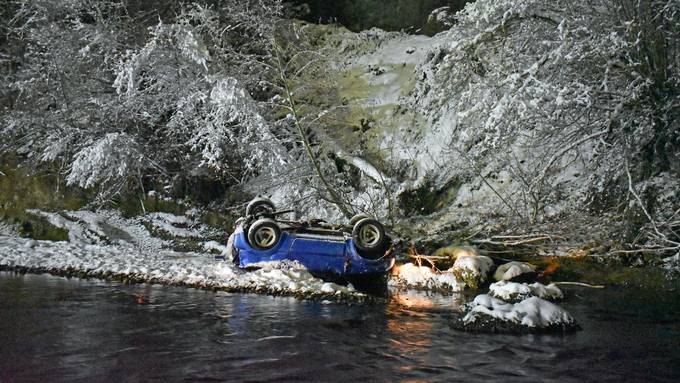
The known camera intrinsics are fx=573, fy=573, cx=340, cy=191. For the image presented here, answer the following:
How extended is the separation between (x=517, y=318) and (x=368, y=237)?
13.3ft

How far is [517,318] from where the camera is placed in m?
7.93

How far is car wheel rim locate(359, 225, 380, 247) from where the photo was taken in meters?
Answer: 11.4

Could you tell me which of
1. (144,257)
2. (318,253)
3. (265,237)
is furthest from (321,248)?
(144,257)

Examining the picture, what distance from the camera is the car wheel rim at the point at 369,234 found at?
37.3ft

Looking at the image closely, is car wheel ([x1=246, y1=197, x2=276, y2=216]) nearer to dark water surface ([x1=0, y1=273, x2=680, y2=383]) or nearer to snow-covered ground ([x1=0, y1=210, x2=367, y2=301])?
snow-covered ground ([x1=0, y1=210, x2=367, y2=301])

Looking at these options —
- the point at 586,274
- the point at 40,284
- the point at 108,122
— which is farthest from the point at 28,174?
the point at 586,274

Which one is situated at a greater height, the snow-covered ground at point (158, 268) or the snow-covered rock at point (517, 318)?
the snow-covered ground at point (158, 268)

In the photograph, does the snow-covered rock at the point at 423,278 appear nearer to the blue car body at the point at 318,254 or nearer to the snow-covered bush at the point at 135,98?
the blue car body at the point at 318,254

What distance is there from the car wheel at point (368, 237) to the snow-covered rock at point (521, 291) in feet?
7.57

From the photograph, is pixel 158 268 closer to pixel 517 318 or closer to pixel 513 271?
pixel 513 271

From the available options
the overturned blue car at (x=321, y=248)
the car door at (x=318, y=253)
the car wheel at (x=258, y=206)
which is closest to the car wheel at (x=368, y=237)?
the overturned blue car at (x=321, y=248)

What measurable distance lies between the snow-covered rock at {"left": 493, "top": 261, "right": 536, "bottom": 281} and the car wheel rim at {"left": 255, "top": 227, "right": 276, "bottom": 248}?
4651 millimetres

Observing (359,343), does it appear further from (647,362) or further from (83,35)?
(83,35)

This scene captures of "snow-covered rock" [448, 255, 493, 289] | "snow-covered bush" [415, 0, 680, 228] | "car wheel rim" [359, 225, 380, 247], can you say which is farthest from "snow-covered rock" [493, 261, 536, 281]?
"car wheel rim" [359, 225, 380, 247]
